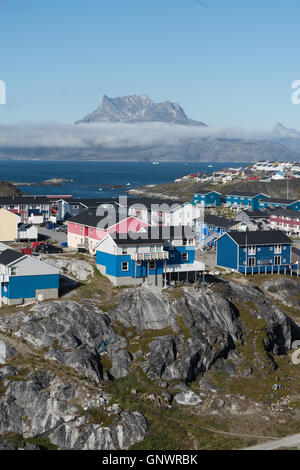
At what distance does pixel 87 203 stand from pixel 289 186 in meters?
81.5

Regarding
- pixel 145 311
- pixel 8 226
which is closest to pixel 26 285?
pixel 145 311

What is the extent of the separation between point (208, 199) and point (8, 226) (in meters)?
71.5

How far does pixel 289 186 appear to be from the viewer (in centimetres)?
15500

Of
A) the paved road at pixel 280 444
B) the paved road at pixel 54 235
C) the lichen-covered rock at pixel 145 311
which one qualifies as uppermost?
the paved road at pixel 54 235

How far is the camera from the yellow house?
6103 cm

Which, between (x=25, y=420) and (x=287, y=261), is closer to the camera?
(x=25, y=420)

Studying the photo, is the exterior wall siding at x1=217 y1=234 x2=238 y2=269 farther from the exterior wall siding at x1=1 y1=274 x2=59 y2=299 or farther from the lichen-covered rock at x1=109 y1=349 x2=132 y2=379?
the lichen-covered rock at x1=109 y1=349 x2=132 y2=379

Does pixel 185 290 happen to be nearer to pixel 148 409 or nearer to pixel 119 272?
pixel 119 272

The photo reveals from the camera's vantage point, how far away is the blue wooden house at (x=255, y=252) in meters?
60.8

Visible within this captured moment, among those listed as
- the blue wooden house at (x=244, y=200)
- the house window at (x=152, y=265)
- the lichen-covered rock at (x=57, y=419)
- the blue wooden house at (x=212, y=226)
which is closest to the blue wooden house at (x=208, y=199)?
the blue wooden house at (x=244, y=200)

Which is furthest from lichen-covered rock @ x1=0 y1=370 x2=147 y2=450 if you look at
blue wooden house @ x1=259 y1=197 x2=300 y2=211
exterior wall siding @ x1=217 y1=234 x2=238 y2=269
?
blue wooden house @ x1=259 y1=197 x2=300 y2=211

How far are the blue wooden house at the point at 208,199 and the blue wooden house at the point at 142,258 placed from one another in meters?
75.1

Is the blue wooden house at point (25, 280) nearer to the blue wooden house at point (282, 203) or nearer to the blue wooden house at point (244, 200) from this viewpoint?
the blue wooden house at point (282, 203)

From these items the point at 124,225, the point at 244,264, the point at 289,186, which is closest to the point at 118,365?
the point at 124,225
